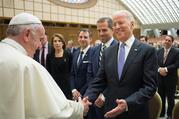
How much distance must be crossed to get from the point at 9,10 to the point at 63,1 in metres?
5.30

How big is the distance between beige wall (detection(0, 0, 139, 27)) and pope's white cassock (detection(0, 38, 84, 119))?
1496 cm

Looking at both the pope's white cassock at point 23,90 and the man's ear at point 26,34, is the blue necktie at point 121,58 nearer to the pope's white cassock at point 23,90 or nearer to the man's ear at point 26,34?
the pope's white cassock at point 23,90

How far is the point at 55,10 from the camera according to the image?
66.6ft

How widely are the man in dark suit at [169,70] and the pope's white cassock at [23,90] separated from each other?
458 cm

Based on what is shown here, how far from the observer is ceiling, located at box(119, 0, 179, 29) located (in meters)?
29.6

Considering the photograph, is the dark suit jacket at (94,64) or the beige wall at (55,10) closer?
the dark suit jacket at (94,64)

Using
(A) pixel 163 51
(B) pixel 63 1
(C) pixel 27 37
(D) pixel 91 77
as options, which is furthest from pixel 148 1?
(C) pixel 27 37

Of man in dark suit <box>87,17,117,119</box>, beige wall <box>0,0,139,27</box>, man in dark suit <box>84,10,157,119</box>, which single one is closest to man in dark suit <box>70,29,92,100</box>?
man in dark suit <box>87,17,117,119</box>

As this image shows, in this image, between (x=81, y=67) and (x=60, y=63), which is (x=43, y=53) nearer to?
(x=60, y=63)

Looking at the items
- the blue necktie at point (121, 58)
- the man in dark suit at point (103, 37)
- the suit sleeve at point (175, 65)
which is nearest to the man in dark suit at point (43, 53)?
the man in dark suit at point (103, 37)

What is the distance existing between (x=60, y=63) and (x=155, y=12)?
2839cm

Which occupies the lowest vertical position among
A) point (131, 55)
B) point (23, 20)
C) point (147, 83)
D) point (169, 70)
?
point (169, 70)

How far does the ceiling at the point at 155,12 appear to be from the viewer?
29.6 metres

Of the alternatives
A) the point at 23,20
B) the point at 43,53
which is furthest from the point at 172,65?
the point at 23,20
